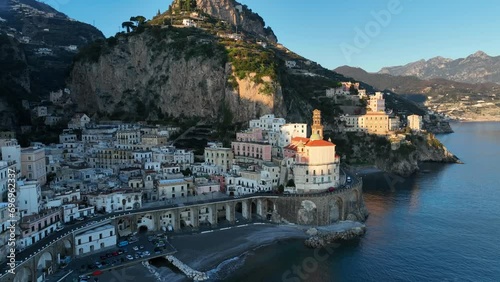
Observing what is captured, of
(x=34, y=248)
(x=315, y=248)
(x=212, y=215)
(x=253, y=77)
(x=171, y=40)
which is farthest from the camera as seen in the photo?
(x=171, y=40)

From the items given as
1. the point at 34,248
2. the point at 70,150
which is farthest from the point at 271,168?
the point at 70,150

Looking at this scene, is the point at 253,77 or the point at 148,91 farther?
the point at 148,91

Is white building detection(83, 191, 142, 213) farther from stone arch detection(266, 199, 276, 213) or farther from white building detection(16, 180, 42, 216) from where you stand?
stone arch detection(266, 199, 276, 213)

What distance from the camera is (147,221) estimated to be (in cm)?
4406

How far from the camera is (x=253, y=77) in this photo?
7731cm

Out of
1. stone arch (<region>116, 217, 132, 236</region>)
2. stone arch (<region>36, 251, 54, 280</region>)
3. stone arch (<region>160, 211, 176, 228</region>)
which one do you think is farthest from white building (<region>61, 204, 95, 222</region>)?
stone arch (<region>160, 211, 176, 228</region>)

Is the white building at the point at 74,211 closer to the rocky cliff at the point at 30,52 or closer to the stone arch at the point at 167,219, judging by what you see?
the stone arch at the point at 167,219

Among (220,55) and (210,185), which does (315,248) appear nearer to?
(210,185)

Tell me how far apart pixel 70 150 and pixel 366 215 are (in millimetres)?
44575

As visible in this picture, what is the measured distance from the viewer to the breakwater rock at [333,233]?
43281mm

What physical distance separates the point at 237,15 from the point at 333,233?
446ft

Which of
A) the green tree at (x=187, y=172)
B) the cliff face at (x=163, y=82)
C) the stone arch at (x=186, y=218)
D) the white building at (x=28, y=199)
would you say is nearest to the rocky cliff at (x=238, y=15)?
the cliff face at (x=163, y=82)

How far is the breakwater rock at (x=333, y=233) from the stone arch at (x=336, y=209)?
147 centimetres

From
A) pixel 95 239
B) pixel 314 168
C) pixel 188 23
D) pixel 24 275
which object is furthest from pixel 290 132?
pixel 188 23
